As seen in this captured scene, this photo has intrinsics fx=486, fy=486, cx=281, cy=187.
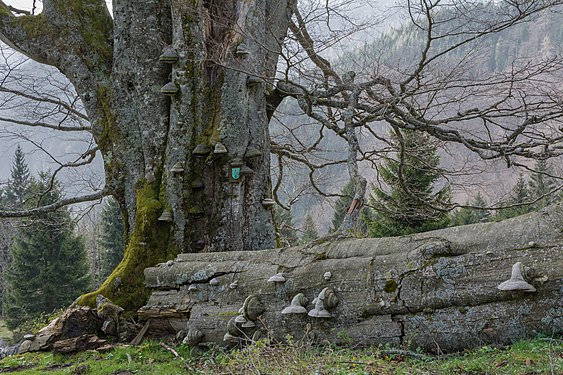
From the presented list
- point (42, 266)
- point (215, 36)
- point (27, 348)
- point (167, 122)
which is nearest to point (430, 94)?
point (215, 36)

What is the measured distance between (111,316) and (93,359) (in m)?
0.81

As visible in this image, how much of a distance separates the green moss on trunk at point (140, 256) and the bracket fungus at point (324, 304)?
10.8 ft

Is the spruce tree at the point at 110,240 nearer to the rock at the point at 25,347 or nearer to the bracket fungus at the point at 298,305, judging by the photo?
the rock at the point at 25,347

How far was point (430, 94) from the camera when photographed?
301 inches

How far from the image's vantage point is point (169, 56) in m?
7.79

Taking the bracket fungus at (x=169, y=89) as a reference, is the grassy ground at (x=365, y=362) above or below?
below

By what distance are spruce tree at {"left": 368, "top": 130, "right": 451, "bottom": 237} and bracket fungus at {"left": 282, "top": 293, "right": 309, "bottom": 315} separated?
4274 millimetres

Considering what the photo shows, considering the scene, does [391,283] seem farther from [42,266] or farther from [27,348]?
[42,266]

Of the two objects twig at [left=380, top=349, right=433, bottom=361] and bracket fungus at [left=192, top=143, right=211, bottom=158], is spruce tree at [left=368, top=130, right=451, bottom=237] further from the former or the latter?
twig at [left=380, top=349, right=433, bottom=361]

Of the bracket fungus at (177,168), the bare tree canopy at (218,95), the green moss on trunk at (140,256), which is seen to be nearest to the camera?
the green moss on trunk at (140,256)

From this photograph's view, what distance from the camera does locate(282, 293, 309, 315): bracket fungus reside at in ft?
15.3

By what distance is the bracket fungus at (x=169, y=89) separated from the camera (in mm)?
7714

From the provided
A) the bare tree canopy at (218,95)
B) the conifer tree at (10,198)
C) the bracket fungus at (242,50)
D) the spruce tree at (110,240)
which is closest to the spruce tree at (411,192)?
the bare tree canopy at (218,95)

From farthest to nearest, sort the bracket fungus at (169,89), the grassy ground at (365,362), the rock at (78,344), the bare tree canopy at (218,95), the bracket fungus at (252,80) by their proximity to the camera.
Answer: the bracket fungus at (252,80), the bracket fungus at (169,89), the bare tree canopy at (218,95), the rock at (78,344), the grassy ground at (365,362)
